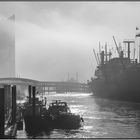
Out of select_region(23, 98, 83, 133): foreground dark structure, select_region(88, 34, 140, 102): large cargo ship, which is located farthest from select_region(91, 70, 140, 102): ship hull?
select_region(23, 98, 83, 133): foreground dark structure

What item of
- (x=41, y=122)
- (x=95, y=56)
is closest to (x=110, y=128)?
(x=41, y=122)

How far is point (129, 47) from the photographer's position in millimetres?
148000

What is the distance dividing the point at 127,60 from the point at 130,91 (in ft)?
148

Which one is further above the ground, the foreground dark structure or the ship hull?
the ship hull

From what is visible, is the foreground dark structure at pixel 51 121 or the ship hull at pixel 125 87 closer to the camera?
the foreground dark structure at pixel 51 121

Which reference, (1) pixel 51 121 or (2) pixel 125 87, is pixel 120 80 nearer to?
(2) pixel 125 87

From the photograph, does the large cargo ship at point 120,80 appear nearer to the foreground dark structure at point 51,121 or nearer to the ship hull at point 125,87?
the ship hull at point 125,87

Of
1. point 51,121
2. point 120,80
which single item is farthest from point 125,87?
point 51,121

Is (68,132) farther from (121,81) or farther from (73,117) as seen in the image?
(121,81)

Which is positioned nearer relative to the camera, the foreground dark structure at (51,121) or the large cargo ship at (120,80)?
the foreground dark structure at (51,121)

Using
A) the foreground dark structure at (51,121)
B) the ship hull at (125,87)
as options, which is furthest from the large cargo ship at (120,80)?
the foreground dark structure at (51,121)

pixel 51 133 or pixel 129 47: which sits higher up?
pixel 129 47

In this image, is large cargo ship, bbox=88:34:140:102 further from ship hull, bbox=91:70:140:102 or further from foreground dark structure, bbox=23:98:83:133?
foreground dark structure, bbox=23:98:83:133

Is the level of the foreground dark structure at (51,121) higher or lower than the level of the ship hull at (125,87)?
lower
